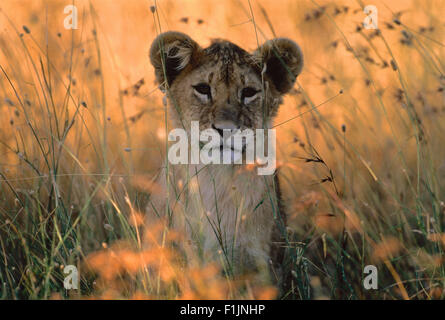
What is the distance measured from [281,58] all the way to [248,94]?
0.32 meters

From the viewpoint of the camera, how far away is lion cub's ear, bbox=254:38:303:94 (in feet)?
11.7

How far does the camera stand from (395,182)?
4703mm

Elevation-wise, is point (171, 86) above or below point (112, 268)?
above

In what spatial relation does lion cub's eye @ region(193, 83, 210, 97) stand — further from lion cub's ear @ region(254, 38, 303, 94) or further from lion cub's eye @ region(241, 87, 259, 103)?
lion cub's ear @ region(254, 38, 303, 94)

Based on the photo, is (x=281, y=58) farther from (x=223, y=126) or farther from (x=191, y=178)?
(x=191, y=178)

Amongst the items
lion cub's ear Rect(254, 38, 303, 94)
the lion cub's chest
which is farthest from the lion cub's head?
the lion cub's chest

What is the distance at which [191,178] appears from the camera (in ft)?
11.3

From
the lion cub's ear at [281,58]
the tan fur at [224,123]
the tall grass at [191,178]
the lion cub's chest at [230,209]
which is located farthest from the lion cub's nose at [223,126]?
the lion cub's ear at [281,58]

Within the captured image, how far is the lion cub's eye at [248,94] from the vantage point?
355 centimetres

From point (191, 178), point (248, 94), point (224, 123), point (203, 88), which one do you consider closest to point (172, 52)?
point (203, 88)

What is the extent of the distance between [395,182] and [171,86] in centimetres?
204
